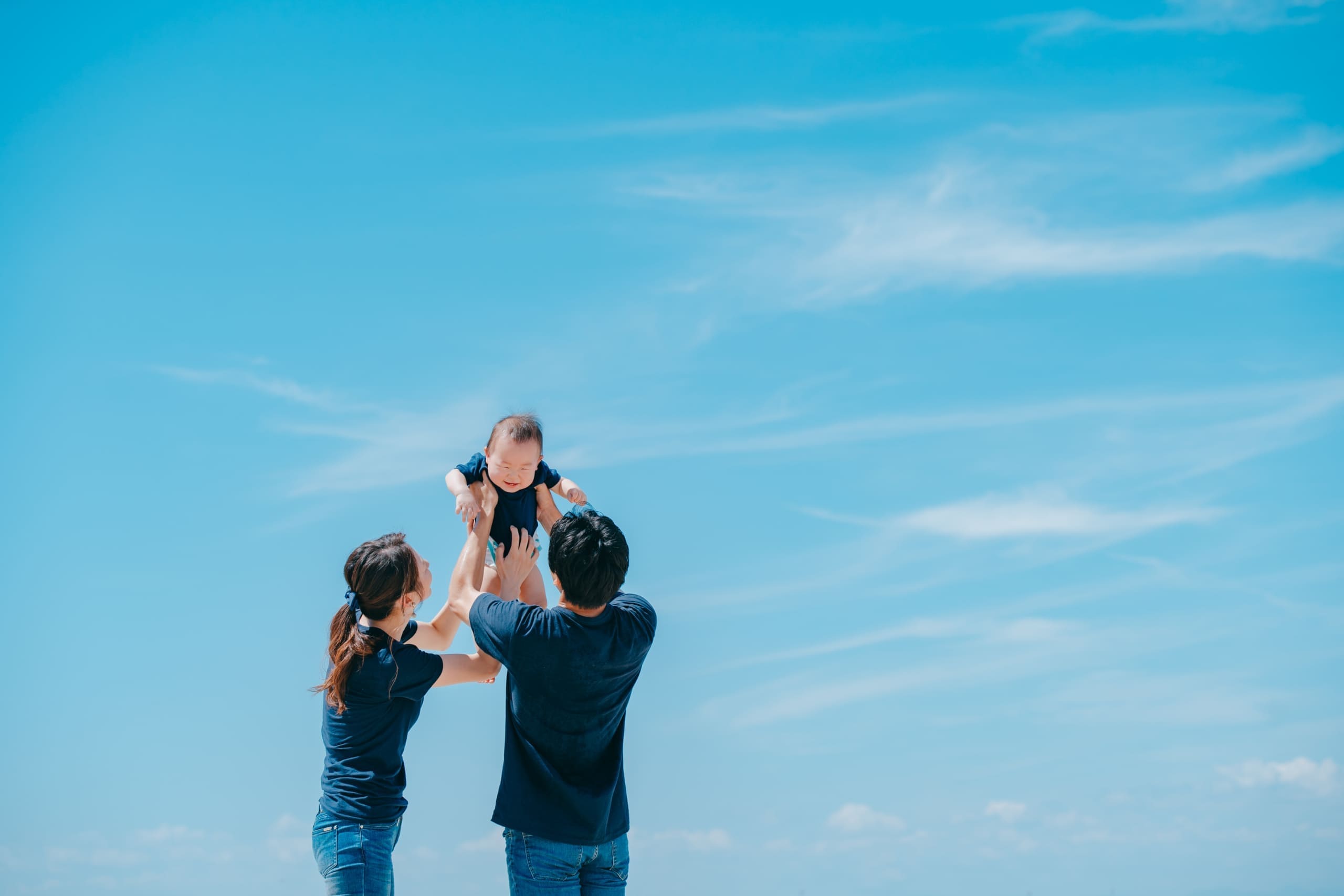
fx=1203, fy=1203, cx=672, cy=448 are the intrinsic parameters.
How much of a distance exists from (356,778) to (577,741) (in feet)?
3.29

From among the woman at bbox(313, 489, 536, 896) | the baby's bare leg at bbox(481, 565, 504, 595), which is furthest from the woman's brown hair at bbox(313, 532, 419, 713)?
the baby's bare leg at bbox(481, 565, 504, 595)

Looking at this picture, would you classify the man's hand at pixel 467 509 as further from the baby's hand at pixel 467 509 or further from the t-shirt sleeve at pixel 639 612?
the t-shirt sleeve at pixel 639 612

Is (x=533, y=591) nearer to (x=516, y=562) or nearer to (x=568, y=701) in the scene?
(x=516, y=562)

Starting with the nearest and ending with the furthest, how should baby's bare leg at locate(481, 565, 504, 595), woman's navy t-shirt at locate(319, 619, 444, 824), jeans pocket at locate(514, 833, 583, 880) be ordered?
jeans pocket at locate(514, 833, 583, 880), woman's navy t-shirt at locate(319, 619, 444, 824), baby's bare leg at locate(481, 565, 504, 595)

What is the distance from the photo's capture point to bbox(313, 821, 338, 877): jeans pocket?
5184 millimetres

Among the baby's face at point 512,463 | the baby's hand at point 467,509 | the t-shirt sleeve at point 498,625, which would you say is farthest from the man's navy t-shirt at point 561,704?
the baby's face at point 512,463

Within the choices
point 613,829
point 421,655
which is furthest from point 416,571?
point 613,829

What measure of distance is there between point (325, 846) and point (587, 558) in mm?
1711

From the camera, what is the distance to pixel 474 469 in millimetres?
6789

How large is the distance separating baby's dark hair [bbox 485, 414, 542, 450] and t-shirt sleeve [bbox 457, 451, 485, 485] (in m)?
0.08

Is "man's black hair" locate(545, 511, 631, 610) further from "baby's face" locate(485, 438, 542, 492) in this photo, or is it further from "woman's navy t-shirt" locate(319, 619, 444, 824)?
"baby's face" locate(485, 438, 542, 492)

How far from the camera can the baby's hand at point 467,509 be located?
6.39 metres

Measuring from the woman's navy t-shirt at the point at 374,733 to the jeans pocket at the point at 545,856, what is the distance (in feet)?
2.14

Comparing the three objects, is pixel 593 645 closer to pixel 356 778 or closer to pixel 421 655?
pixel 421 655
